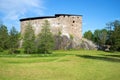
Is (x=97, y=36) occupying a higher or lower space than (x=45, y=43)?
higher

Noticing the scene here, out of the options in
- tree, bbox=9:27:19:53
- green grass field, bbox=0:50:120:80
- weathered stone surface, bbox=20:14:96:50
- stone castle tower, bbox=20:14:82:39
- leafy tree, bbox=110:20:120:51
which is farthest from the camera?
stone castle tower, bbox=20:14:82:39

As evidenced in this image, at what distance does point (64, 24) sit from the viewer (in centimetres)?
8500

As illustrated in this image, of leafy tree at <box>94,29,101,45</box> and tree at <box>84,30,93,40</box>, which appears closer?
leafy tree at <box>94,29,101,45</box>

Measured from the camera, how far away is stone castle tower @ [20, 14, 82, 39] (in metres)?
84.4

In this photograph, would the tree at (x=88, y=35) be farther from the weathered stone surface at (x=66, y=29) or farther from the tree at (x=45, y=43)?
the tree at (x=45, y=43)

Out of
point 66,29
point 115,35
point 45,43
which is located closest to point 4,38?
point 45,43

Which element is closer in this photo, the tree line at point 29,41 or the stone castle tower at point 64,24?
the tree line at point 29,41

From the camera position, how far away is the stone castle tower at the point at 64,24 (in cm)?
8438

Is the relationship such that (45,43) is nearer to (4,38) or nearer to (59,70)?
(4,38)

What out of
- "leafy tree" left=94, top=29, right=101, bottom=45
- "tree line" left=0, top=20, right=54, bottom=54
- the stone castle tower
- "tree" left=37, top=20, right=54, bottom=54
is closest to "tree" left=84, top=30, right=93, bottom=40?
"leafy tree" left=94, top=29, right=101, bottom=45

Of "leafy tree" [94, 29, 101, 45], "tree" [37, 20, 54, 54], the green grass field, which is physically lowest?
the green grass field

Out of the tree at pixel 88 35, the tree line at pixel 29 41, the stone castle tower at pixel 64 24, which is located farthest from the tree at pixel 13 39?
the tree at pixel 88 35

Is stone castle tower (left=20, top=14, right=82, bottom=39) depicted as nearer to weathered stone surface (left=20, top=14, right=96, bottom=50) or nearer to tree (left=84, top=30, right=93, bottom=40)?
weathered stone surface (left=20, top=14, right=96, bottom=50)

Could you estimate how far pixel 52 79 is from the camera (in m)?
16.7
